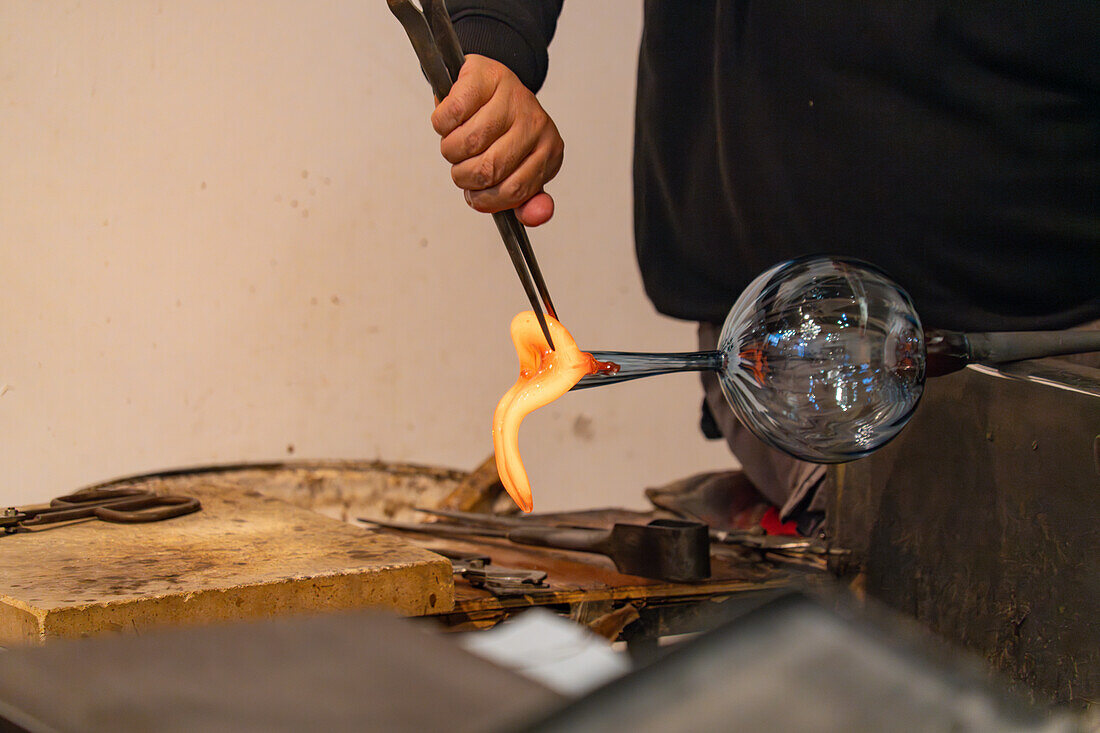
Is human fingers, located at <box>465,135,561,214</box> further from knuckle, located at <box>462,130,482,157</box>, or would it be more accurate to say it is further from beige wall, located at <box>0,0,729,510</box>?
beige wall, located at <box>0,0,729,510</box>

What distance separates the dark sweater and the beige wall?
1006 millimetres

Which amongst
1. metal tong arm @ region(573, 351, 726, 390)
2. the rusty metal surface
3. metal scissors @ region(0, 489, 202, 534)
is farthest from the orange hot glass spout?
metal scissors @ region(0, 489, 202, 534)

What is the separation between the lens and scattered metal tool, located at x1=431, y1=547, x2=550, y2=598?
2.31 ft

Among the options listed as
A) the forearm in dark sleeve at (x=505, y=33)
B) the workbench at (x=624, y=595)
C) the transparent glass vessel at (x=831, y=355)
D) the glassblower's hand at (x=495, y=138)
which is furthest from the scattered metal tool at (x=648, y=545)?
the forearm in dark sleeve at (x=505, y=33)

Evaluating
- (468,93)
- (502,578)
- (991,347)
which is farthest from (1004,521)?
(468,93)

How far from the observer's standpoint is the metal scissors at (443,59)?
1.82ft

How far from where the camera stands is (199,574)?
0.61 meters

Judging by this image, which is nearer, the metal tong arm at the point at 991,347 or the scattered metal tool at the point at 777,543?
the metal tong arm at the point at 991,347

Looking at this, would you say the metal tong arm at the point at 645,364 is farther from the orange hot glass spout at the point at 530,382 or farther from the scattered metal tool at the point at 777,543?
the scattered metal tool at the point at 777,543

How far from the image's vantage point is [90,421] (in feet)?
5.63

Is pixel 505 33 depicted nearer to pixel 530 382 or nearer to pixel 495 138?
pixel 495 138

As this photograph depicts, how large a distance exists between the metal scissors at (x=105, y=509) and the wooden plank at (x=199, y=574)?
0.01 meters

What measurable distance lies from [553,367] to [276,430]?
1.42 m

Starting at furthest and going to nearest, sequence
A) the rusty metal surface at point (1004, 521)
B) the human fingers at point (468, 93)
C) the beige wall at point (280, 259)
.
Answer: the beige wall at point (280, 259) → the human fingers at point (468, 93) → the rusty metal surface at point (1004, 521)
